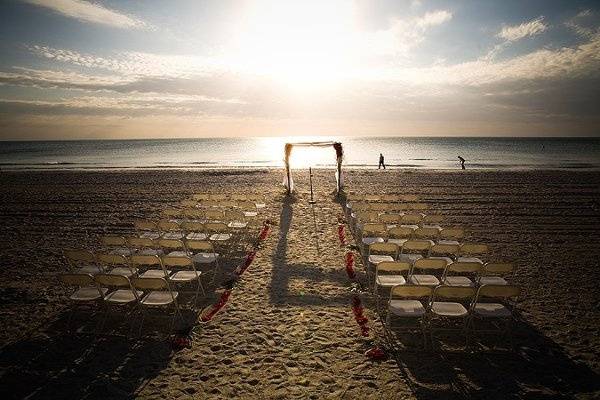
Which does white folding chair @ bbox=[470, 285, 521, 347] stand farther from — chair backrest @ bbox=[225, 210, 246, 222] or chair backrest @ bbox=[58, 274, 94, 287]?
chair backrest @ bbox=[225, 210, 246, 222]

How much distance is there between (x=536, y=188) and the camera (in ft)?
56.2

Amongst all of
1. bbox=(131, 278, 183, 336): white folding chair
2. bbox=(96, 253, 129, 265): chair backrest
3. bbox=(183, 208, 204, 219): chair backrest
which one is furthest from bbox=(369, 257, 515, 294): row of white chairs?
bbox=(183, 208, 204, 219): chair backrest

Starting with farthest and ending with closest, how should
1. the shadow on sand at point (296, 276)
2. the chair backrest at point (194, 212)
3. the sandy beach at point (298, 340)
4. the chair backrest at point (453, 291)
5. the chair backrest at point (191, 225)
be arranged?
the chair backrest at point (194, 212) → the chair backrest at point (191, 225) → the shadow on sand at point (296, 276) → the chair backrest at point (453, 291) → the sandy beach at point (298, 340)

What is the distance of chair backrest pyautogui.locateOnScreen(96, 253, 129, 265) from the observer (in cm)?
512

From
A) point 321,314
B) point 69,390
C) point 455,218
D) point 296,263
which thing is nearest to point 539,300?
point 321,314

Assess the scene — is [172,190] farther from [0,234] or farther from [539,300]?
[539,300]

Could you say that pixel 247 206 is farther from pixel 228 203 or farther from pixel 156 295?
pixel 156 295

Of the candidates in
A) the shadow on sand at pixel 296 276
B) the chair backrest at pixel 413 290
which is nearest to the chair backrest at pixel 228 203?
the shadow on sand at pixel 296 276

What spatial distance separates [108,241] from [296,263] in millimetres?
4048

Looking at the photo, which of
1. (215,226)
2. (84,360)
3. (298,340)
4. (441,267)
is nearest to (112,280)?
(84,360)

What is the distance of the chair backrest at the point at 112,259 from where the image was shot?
5.12 meters

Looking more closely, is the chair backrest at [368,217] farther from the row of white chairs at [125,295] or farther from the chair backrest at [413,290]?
the row of white chairs at [125,295]

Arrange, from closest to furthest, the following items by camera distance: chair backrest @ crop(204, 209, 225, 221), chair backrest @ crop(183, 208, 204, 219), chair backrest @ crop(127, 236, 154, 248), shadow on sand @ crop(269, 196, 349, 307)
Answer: shadow on sand @ crop(269, 196, 349, 307)
chair backrest @ crop(127, 236, 154, 248)
chair backrest @ crop(204, 209, 225, 221)
chair backrest @ crop(183, 208, 204, 219)

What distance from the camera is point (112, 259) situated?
5219mm
